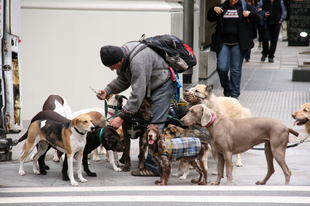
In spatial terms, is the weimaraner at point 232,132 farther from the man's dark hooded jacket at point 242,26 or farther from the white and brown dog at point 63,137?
the man's dark hooded jacket at point 242,26

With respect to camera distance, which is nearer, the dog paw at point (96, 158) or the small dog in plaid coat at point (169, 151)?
the small dog in plaid coat at point (169, 151)

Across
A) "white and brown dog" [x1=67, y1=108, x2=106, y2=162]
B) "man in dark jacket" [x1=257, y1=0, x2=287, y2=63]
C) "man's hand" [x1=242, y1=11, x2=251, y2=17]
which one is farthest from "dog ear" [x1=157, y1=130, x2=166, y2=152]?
"man in dark jacket" [x1=257, y1=0, x2=287, y2=63]

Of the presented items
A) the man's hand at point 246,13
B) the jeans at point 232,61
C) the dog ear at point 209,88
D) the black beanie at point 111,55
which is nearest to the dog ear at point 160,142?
the black beanie at point 111,55

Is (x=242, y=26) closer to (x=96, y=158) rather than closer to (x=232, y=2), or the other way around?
(x=232, y=2)

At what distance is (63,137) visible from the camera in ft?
17.5

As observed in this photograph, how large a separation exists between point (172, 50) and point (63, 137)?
6.31 feet

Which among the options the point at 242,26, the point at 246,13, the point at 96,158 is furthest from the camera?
the point at 242,26

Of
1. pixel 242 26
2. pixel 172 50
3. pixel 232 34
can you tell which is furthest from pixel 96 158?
pixel 242 26

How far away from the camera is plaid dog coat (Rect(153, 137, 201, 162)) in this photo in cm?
516

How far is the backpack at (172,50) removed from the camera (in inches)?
219

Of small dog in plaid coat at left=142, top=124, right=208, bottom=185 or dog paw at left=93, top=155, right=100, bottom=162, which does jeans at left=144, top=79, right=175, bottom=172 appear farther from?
dog paw at left=93, top=155, right=100, bottom=162

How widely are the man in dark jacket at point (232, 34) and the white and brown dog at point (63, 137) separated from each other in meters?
4.78

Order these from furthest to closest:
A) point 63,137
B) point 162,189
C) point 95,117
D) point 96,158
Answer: point 96,158
point 95,117
point 63,137
point 162,189

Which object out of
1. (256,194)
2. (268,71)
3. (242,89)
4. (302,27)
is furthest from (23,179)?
(302,27)
